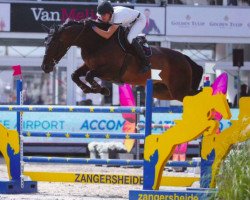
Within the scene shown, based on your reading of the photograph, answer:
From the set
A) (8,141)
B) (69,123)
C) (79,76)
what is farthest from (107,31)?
(69,123)

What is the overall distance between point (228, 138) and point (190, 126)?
37 cm

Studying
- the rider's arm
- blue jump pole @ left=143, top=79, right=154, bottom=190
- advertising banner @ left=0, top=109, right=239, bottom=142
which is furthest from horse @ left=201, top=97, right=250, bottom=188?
advertising banner @ left=0, top=109, right=239, bottom=142

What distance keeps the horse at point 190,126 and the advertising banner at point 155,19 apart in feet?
30.3

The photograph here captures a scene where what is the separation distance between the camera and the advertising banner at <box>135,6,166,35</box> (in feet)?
49.7

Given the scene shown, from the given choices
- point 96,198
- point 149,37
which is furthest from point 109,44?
point 149,37

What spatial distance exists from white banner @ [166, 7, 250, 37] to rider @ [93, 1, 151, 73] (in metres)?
7.28

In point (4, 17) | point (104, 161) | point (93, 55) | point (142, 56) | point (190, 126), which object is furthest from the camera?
point (4, 17)

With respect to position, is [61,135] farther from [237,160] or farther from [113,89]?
[113,89]

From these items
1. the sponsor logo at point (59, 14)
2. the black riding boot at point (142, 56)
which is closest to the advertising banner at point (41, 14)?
the sponsor logo at point (59, 14)

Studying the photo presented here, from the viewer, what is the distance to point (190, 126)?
Result: 19.3 ft

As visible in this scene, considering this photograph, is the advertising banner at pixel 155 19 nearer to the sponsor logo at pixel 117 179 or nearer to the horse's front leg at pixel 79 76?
the horse's front leg at pixel 79 76

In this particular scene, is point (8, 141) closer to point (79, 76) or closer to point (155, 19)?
point (79, 76)

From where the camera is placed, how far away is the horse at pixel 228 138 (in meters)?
5.68

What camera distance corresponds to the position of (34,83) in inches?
664
